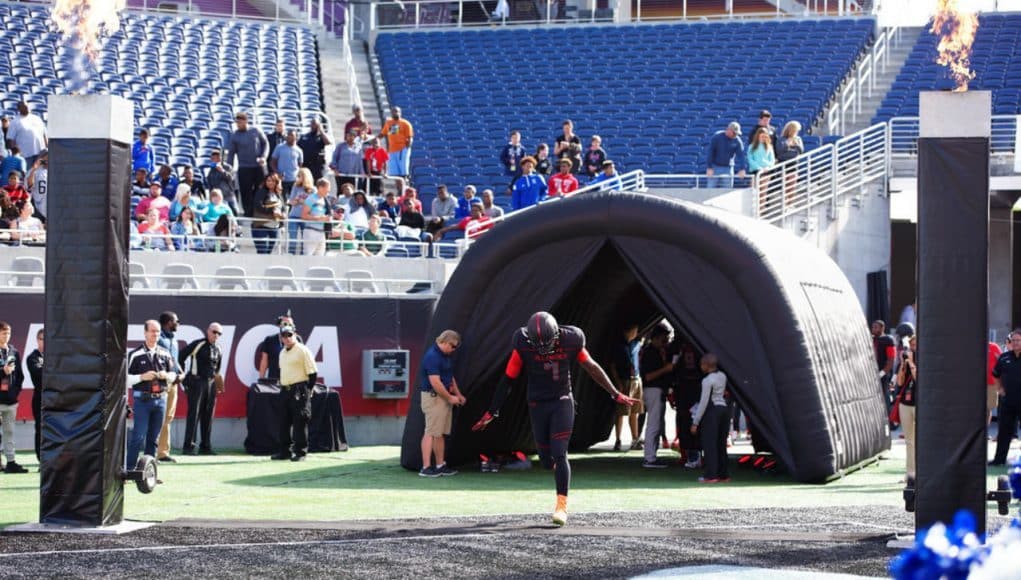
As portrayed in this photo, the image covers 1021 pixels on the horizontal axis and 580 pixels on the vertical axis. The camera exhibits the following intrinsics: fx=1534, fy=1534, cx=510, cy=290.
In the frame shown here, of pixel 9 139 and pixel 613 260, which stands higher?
pixel 9 139

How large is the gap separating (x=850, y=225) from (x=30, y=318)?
13.1 meters

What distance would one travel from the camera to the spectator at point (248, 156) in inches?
915

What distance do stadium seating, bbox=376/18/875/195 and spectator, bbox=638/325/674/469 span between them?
35.9 ft

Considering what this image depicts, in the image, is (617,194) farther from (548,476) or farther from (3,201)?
(3,201)

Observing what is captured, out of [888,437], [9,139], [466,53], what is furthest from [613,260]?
[466,53]

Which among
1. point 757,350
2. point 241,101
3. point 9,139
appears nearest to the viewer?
point 757,350

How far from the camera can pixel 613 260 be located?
16.2 metres

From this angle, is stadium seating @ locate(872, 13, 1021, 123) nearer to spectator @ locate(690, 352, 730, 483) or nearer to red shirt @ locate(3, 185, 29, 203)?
spectator @ locate(690, 352, 730, 483)

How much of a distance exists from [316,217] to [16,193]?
3.98m

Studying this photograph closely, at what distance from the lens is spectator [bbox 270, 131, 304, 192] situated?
77.0 feet

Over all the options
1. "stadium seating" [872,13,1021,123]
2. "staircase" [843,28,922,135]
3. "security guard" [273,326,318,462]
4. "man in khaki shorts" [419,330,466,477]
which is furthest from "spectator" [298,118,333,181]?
"stadium seating" [872,13,1021,123]

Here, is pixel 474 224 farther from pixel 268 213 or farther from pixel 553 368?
pixel 553 368

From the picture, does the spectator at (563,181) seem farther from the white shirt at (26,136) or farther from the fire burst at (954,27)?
the fire burst at (954,27)

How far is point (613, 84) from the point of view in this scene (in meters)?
32.0
